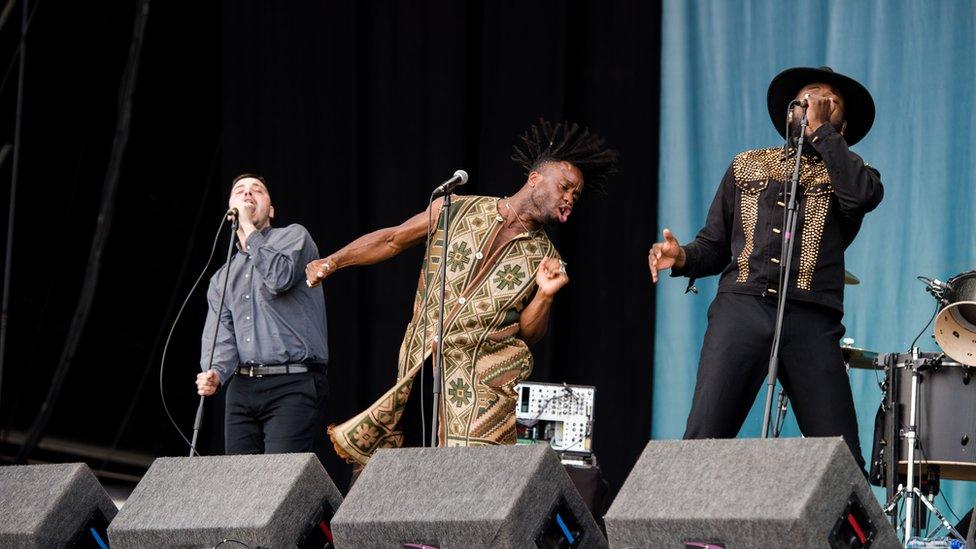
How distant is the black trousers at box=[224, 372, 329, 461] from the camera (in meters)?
4.84

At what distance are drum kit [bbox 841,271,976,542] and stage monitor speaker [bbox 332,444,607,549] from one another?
2.04 meters

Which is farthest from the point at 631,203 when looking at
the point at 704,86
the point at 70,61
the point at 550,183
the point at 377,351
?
the point at 70,61

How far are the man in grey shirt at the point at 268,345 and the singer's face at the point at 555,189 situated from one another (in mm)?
937

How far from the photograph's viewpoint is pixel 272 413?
16.0 feet

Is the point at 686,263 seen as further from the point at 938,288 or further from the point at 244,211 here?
the point at 244,211

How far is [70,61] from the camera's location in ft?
24.1

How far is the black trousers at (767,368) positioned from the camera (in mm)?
3914

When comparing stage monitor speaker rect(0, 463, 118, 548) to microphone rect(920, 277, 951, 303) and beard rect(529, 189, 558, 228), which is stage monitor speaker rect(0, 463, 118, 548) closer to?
beard rect(529, 189, 558, 228)

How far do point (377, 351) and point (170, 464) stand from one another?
290 centimetres

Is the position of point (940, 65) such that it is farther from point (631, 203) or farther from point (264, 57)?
point (264, 57)

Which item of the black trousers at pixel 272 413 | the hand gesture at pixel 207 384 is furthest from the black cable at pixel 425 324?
the hand gesture at pixel 207 384

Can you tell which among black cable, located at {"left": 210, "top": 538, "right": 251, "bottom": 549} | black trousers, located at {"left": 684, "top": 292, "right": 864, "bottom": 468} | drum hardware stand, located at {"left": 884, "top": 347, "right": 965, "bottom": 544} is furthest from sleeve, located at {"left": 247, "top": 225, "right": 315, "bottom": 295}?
drum hardware stand, located at {"left": 884, "top": 347, "right": 965, "bottom": 544}

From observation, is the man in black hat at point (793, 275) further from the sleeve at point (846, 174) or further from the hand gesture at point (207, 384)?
the hand gesture at point (207, 384)

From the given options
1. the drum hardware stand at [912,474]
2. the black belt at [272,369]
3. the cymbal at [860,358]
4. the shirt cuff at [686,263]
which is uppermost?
the shirt cuff at [686,263]
